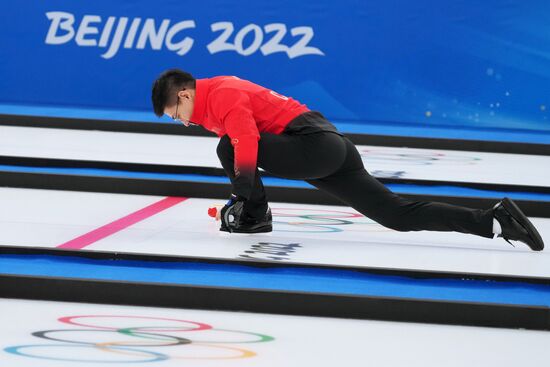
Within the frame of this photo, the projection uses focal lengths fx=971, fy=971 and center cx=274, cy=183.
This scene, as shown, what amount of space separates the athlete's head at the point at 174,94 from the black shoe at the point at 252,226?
20.2 inches

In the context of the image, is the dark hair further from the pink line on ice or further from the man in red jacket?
the pink line on ice

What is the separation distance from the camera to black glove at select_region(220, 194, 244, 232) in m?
3.49

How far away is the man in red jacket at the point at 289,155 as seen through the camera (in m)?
3.33

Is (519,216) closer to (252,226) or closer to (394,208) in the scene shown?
(394,208)

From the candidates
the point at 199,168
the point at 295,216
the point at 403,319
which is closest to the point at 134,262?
the point at 403,319

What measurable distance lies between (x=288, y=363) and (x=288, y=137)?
4.51ft

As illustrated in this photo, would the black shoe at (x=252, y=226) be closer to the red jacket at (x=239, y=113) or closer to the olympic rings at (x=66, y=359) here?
the red jacket at (x=239, y=113)

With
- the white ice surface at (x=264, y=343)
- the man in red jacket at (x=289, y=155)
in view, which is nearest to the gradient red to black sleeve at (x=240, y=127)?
the man in red jacket at (x=289, y=155)

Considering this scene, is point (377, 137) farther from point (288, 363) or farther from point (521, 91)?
point (288, 363)

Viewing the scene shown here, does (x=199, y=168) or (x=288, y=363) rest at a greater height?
(x=199, y=168)

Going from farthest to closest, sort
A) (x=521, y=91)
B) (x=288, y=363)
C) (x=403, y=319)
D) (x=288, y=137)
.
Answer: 1. (x=521, y=91)
2. (x=288, y=137)
3. (x=403, y=319)
4. (x=288, y=363)

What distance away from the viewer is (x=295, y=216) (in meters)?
4.20

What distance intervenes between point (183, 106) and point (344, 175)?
63 cm

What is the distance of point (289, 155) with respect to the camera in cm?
346
